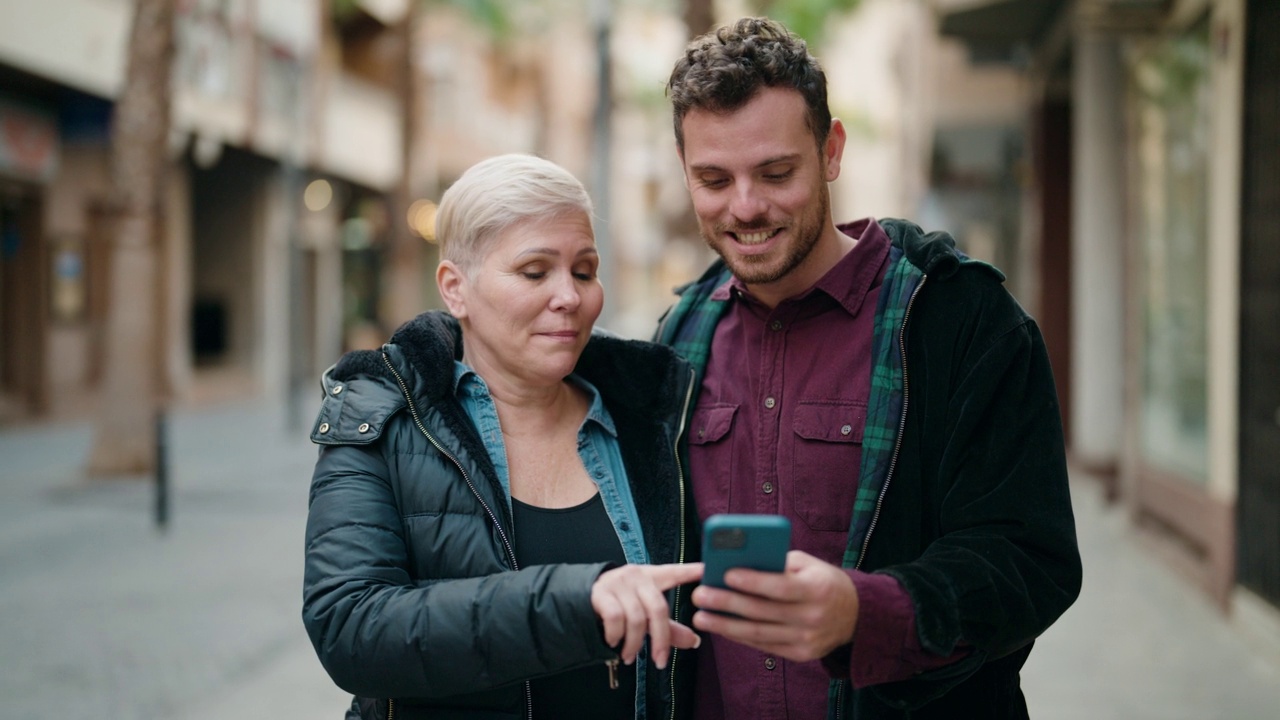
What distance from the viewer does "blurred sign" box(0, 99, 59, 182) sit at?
1683cm

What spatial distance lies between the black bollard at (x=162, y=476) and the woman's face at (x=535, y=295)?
26.4 ft

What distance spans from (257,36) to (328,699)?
20.1m

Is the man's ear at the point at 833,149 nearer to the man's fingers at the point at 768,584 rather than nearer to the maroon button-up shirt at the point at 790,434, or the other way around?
the maroon button-up shirt at the point at 790,434

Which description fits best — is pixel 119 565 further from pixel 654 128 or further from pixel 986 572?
pixel 654 128

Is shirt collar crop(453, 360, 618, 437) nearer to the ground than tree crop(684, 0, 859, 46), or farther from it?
nearer to the ground

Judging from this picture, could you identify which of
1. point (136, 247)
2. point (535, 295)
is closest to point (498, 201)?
point (535, 295)

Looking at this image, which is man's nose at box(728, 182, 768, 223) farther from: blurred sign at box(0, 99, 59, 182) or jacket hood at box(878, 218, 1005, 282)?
blurred sign at box(0, 99, 59, 182)

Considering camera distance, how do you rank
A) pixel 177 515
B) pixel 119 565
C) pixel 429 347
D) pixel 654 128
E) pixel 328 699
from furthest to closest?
1. pixel 654 128
2. pixel 177 515
3. pixel 119 565
4. pixel 328 699
5. pixel 429 347

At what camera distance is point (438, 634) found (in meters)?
2.01

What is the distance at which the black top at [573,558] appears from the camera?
2400 mm

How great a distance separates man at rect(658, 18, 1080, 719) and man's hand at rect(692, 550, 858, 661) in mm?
40

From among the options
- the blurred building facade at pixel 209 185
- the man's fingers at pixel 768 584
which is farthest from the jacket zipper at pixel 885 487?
the blurred building facade at pixel 209 185

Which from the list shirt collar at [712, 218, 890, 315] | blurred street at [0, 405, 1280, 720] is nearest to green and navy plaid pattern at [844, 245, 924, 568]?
shirt collar at [712, 218, 890, 315]

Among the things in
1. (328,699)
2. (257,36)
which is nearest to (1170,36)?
(328,699)
